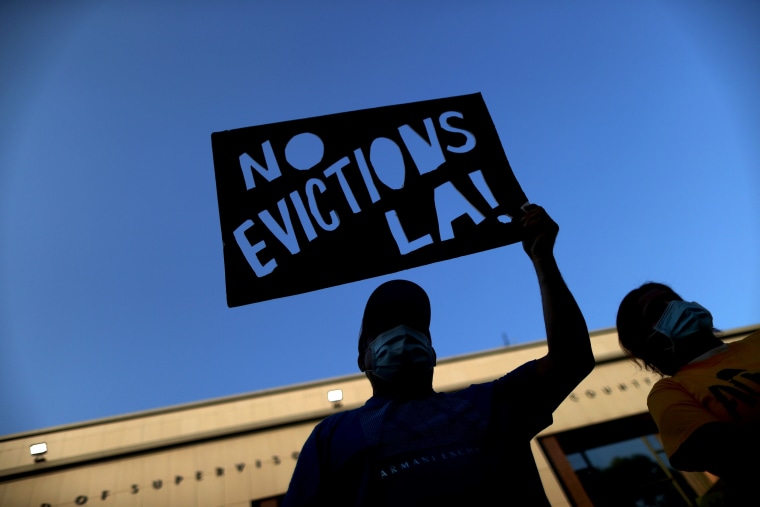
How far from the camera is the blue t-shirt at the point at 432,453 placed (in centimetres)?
147

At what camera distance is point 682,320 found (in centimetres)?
272

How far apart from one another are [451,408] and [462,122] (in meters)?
1.76

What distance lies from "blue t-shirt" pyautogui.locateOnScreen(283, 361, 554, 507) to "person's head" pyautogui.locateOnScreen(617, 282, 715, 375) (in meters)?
1.47

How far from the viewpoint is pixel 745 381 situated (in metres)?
2.18

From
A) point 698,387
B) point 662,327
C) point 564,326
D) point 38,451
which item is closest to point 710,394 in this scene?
point 698,387

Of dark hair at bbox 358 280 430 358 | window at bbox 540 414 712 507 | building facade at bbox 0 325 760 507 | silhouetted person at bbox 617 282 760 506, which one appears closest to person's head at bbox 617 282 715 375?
silhouetted person at bbox 617 282 760 506

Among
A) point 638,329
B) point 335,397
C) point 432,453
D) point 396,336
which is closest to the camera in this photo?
point 432,453

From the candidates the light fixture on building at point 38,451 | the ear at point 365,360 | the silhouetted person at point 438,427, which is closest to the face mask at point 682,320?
the silhouetted person at point 438,427

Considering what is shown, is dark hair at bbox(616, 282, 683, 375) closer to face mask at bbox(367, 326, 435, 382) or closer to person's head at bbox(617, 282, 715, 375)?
person's head at bbox(617, 282, 715, 375)

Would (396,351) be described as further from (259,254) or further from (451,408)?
(259,254)

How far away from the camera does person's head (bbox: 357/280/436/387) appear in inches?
78.1

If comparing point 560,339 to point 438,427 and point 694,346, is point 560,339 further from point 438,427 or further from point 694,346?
point 694,346

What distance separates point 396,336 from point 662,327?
1878 millimetres

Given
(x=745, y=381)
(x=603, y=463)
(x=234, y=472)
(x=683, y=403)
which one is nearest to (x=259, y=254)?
(x=683, y=403)
